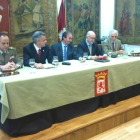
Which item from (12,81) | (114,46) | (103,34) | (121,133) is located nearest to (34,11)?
(114,46)

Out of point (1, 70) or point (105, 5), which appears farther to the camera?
point (105, 5)

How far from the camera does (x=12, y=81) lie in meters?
1.97

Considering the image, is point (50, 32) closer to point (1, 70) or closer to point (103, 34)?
point (103, 34)

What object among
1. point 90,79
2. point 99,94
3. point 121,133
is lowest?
point 121,133

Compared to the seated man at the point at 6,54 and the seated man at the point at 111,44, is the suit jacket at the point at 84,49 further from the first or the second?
the seated man at the point at 6,54

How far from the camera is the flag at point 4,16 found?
147 inches

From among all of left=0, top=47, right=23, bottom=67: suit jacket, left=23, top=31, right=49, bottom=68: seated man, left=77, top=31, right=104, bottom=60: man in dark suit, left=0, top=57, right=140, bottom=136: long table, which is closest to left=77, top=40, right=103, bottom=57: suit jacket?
left=77, top=31, right=104, bottom=60: man in dark suit

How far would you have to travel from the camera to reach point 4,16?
3795mm

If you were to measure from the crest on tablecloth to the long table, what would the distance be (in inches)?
2.2

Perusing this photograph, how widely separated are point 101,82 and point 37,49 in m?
1.12

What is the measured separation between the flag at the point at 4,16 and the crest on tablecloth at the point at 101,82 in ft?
7.15

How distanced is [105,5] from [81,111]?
3902 millimetres

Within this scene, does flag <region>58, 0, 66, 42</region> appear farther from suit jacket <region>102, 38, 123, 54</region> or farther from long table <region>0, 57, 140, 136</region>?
long table <region>0, 57, 140, 136</region>

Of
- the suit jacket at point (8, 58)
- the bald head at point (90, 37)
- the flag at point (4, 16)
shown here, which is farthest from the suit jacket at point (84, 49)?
the flag at point (4, 16)
